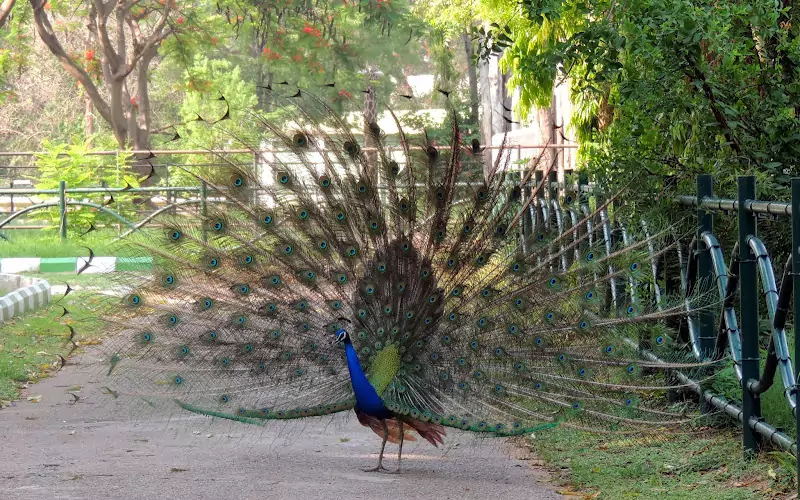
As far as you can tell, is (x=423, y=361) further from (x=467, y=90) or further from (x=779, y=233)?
(x=467, y=90)

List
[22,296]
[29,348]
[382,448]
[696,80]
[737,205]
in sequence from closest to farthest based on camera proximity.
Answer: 1. [737,205]
2. [382,448]
3. [696,80]
4. [29,348]
5. [22,296]

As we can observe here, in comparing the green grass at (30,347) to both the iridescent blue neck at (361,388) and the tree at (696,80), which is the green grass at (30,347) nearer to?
the iridescent blue neck at (361,388)

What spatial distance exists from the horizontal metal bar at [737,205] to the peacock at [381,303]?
34cm

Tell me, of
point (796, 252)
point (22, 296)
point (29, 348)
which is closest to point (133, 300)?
point (796, 252)

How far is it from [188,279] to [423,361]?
4.43 ft

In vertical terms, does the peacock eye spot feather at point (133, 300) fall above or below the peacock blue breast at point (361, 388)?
above

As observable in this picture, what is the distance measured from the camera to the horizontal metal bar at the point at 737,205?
504 cm

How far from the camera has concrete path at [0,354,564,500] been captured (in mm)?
5562

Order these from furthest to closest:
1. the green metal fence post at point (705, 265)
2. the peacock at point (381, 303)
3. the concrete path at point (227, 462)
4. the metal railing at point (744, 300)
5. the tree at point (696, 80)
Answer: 1. the tree at point (696, 80)
2. the green metal fence post at point (705, 265)
3. the peacock at point (381, 303)
4. the concrete path at point (227, 462)
5. the metal railing at point (744, 300)

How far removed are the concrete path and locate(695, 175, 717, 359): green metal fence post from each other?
1.23m

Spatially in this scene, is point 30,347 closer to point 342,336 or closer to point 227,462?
point 227,462

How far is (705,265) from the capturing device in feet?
20.8

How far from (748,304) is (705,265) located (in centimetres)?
81

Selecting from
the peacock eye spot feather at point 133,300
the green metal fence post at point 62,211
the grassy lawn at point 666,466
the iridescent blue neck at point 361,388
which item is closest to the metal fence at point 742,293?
the grassy lawn at point 666,466
